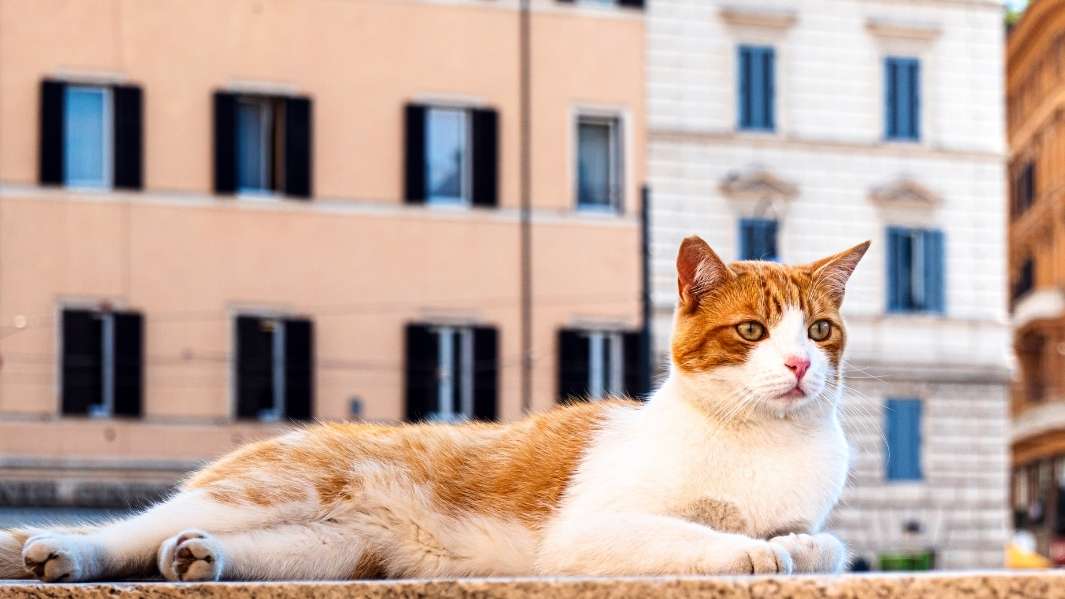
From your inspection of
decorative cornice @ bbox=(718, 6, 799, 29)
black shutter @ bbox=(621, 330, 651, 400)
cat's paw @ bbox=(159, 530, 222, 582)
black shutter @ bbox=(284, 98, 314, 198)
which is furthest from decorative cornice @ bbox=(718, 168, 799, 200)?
cat's paw @ bbox=(159, 530, 222, 582)

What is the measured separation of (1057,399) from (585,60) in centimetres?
1770

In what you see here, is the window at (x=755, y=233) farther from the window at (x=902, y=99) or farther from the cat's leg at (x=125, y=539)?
the cat's leg at (x=125, y=539)

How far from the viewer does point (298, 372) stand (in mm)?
18062

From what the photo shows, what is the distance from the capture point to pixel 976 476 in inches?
866

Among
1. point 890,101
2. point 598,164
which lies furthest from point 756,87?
point 598,164

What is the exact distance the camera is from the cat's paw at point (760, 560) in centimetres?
214

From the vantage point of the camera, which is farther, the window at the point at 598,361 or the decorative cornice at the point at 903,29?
the decorative cornice at the point at 903,29

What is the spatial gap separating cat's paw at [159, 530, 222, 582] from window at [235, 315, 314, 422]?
1575 centimetres

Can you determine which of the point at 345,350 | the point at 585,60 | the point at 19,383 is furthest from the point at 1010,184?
the point at 19,383

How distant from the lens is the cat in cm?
236

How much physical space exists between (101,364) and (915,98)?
10826 mm

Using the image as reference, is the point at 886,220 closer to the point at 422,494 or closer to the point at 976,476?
the point at 976,476

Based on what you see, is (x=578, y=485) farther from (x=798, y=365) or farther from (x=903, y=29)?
(x=903, y=29)

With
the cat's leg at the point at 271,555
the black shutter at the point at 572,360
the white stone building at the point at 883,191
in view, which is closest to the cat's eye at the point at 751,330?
the cat's leg at the point at 271,555
